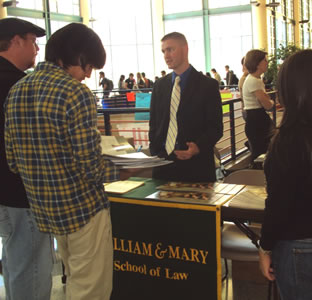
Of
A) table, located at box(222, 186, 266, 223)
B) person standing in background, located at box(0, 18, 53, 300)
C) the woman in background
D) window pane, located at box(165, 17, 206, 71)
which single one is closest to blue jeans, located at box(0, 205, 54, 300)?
person standing in background, located at box(0, 18, 53, 300)

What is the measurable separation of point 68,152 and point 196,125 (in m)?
1.32

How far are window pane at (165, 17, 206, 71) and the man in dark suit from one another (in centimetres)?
2144

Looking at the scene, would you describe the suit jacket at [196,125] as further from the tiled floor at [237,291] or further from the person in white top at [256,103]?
the person in white top at [256,103]

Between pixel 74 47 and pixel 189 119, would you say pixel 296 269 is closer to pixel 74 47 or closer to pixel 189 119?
pixel 74 47

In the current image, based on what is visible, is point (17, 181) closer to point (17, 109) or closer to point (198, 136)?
point (17, 109)

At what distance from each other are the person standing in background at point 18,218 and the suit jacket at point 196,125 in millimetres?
1109

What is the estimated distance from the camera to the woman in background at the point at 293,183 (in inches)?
54.3

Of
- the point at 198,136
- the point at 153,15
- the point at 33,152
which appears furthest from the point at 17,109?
the point at 153,15

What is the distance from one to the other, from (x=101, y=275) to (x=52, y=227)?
0.96ft

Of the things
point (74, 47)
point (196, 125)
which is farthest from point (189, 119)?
point (74, 47)

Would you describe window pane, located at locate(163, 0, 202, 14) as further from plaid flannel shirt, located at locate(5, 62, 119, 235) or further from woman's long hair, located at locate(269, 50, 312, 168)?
woman's long hair, located at locate(269, 50, 312, 168)

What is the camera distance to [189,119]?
9.21ft

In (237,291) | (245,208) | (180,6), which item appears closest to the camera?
(245,208)

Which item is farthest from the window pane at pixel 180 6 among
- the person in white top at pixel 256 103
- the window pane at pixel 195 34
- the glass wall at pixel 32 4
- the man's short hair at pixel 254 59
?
the man's short hair at pixel 254 59
